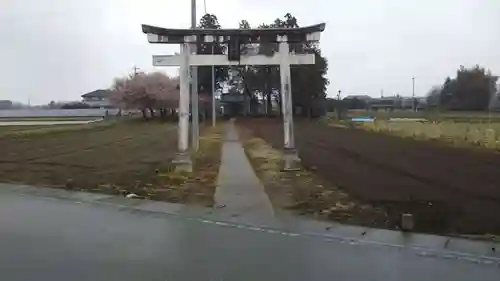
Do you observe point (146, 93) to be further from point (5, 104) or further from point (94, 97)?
point (5, 104)

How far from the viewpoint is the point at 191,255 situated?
756cm

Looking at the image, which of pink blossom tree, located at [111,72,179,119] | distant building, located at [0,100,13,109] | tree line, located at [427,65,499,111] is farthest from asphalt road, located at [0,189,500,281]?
distant building, located at [0,100,13,109]

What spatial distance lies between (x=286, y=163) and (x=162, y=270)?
1205 centimetres

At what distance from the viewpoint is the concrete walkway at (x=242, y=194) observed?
37.1 feet

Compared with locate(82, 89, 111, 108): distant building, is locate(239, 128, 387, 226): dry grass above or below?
below

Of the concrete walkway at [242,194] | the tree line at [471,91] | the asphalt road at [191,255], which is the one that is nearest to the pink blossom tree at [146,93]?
the tree line at [471,91]

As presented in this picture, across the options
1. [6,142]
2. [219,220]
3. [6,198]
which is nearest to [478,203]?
[219,220]

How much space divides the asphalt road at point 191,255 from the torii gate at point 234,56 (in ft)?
28.1

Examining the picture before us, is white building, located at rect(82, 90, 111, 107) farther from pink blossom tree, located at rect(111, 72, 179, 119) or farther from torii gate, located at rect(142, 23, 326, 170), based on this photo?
torii gate, located at rect(142, 23, 326, 170)

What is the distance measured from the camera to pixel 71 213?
11141 millimetres

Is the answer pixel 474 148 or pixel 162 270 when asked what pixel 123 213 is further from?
pixel 474 148

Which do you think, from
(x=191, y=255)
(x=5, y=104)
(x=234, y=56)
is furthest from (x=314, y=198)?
(x=5, y=104)

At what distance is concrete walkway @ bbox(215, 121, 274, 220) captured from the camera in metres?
11.3

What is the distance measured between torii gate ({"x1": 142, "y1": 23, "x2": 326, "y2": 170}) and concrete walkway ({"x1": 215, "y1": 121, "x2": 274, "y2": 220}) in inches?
62.9
